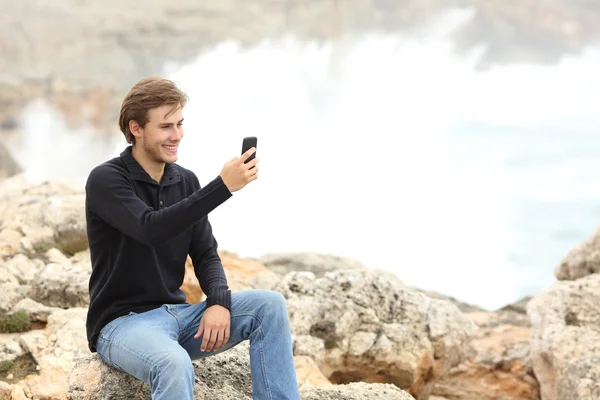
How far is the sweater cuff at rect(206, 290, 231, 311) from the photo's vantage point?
2805 millimetres

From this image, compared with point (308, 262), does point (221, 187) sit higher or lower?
higher

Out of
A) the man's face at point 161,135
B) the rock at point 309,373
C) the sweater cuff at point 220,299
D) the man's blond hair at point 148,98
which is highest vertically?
the man's blond hair at point 148,98

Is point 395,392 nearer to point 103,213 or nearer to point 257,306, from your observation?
point 257,306

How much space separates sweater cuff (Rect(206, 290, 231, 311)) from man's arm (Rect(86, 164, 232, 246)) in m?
0.35

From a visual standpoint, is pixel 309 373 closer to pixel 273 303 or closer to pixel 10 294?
pixel 273 303

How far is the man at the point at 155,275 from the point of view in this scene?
261cm

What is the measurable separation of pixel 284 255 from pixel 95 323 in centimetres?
742

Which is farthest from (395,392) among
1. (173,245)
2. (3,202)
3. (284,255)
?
(284,255)

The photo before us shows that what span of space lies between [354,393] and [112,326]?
1.18 metres

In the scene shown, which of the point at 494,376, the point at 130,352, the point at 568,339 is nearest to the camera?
the point at 130,352

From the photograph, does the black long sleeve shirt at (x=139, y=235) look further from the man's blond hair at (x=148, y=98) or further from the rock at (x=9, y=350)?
the rock at (x=9, y=350)

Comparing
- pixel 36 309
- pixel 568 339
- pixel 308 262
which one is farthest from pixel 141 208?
pixel 308 262

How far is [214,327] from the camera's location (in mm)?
2729

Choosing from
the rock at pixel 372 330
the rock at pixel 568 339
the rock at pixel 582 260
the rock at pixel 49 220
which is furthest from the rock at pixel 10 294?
the rock at pixel 582 260
